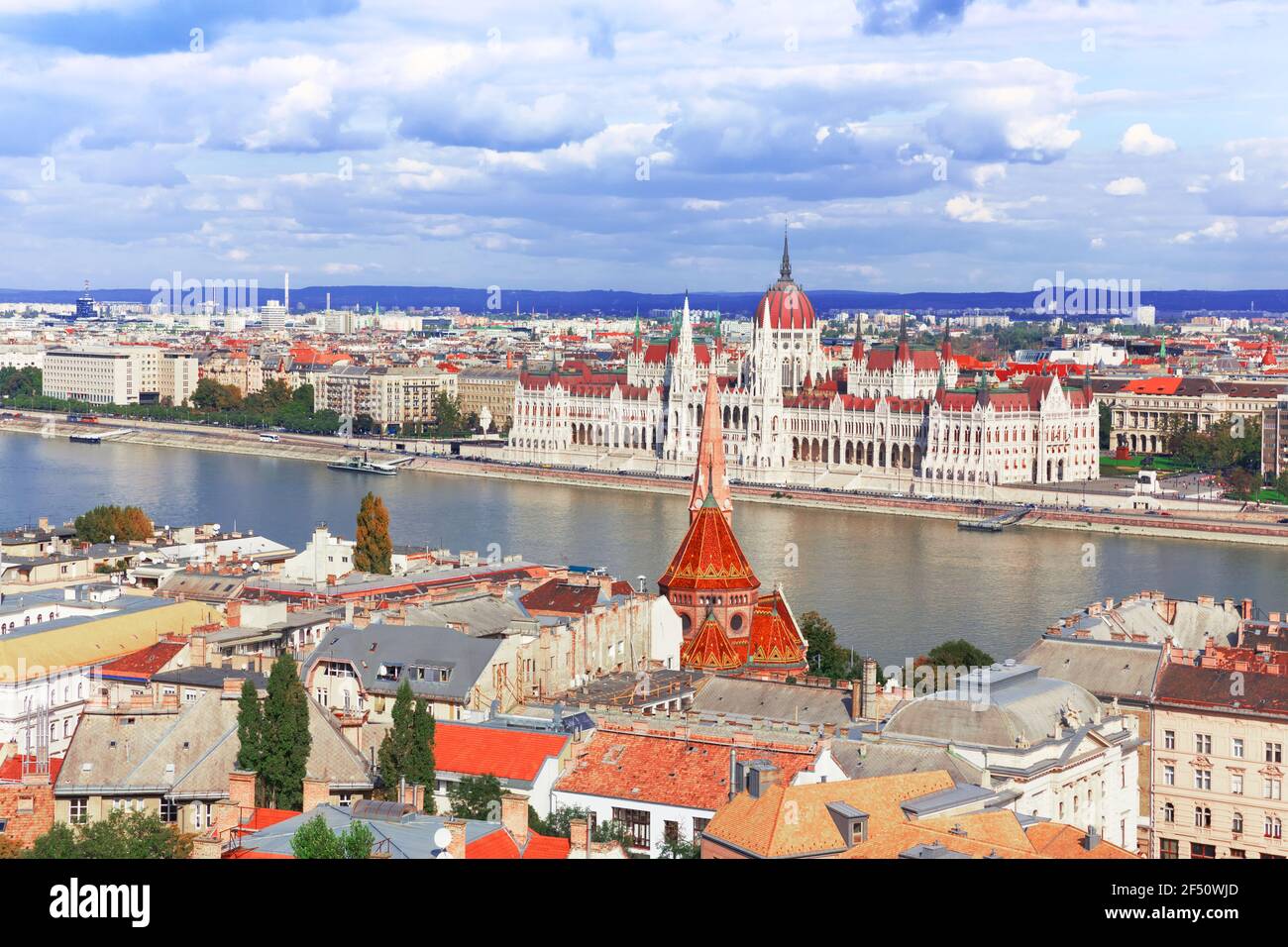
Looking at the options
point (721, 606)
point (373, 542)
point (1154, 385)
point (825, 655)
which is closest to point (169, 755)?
point (721, 606)

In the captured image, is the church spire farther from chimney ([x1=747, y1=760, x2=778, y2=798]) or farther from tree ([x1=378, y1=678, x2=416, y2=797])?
chimney ([x1=747, y1=760, x2=778, y2=798])

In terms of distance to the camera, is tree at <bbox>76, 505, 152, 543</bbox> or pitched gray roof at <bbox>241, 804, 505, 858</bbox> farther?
Result: tree at <bbox>76, 505, 152, 543</bbox>

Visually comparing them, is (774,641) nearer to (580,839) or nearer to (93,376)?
(580,839)

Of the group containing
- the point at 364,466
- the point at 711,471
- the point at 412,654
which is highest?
the point at 711,471

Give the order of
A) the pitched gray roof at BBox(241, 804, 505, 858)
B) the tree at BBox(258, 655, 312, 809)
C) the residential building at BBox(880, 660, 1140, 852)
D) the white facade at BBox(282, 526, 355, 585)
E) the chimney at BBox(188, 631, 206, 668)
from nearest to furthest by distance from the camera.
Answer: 1. the pitched gray roof at BBox(241, 804, 505, 858)
2. the tree at BBox(258, 655, 312, 809)
3. the residential building at BBox(880, 660, 1140, 852)
4. the chimney at BBox(188, 631, 206, 668)
5. the white facade at BBox(282, 526, 355, 585)

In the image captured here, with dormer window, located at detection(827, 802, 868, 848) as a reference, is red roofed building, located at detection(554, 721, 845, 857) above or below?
below

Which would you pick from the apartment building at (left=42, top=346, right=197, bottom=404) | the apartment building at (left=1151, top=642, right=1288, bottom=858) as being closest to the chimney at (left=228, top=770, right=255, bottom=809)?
the apartment building at (left=1151, top=642, right=1288, bottom=858)
